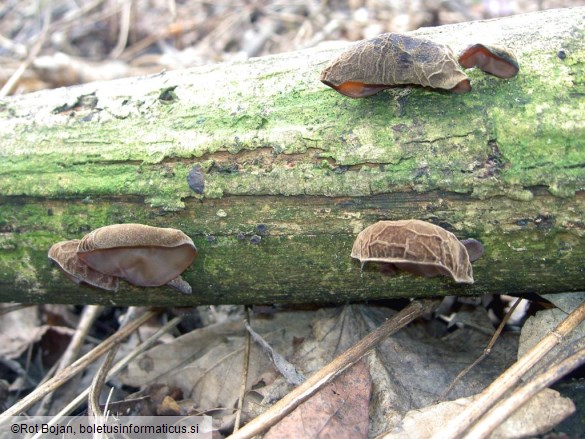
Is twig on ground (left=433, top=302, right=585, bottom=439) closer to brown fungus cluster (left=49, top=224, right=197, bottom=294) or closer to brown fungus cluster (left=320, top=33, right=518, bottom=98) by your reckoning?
brown fungus cluster (left=320, top=33, right=518, bottom=98)

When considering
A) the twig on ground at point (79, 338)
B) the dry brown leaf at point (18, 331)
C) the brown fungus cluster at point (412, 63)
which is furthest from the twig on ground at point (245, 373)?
the dry brown leaf at point (18, 331)

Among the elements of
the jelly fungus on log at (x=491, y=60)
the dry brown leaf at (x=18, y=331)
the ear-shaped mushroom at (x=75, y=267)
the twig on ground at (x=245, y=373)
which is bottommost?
the dry brown leaf at (x=18, y=331)

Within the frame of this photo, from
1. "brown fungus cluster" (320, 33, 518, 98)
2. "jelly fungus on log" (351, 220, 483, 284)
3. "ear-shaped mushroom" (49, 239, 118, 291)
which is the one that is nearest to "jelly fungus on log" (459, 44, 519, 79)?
"brown fungus cluster" (320, 33, 518, 98)

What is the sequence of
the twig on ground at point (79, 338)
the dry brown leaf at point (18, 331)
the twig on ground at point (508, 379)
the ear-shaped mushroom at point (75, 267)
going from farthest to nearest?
the dry brown leaf at point (18, 331), the twig on ground at point (79, 338), the ear-shaped mushroom at point (75, 267), the twig on ground at point (508, 379)

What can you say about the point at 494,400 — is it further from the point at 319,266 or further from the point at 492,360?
the point at 319,266

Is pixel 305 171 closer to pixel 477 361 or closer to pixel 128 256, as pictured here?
pixel 128 256

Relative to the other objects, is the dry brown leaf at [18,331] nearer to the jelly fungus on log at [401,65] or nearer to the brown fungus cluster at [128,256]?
the brown fungus cluster at [128,256]

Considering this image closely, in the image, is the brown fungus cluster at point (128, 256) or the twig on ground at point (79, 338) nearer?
the brown fungus cluster at point (128, 256)
